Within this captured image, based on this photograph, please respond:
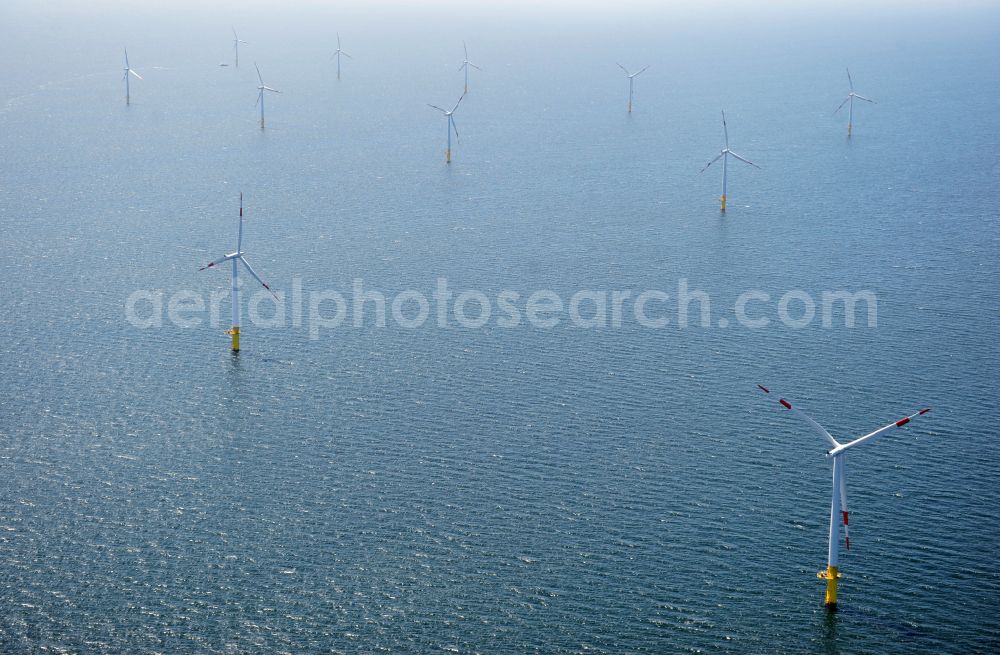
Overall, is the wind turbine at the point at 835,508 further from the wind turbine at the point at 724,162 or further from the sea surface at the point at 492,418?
the wind turbine at the point at 724,162

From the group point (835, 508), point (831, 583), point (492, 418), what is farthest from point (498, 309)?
point (831, 583)

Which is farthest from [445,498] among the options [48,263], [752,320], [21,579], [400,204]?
[400,204]

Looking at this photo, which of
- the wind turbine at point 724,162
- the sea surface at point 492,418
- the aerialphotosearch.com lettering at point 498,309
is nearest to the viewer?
the sea surface at point 492,418

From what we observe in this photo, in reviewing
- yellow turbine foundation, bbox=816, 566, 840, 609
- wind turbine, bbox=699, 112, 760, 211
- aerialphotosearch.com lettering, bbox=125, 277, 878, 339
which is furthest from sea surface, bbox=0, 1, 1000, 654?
wind turbine, bbox=699, 112, 760, 211

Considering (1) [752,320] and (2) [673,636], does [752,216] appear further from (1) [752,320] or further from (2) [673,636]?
(2) [673,636]

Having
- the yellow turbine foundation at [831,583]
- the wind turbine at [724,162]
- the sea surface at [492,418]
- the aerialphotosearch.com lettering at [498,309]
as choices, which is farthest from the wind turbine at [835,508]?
the wind turbine at [724,162]
